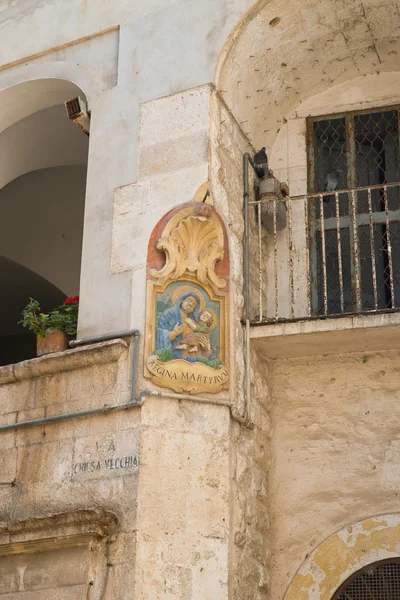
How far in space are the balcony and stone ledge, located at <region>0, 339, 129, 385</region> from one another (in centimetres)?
115

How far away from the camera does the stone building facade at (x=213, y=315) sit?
6.48 m

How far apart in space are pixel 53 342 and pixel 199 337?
1.14 meters

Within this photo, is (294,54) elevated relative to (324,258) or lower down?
elevated

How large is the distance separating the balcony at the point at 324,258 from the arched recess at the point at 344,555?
1.30 m

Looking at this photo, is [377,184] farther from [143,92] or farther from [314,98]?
[143,92]

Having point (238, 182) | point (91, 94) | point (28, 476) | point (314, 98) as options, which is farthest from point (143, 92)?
point (28, 476)

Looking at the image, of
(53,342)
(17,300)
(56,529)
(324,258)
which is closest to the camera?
(56,529)

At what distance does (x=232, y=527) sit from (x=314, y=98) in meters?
3.82

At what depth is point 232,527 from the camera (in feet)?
21.6

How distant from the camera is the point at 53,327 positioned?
292 inches

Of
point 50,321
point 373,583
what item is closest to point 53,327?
point 50,321

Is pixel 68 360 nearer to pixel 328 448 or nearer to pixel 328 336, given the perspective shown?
pixel 328 336

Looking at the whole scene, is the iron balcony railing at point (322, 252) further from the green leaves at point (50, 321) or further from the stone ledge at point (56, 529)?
the stone ledge at point (56, 529)

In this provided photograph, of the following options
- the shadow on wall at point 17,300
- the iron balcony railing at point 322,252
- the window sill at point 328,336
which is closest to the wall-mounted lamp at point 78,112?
the iron balcony railing at point 322,252
